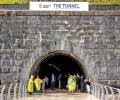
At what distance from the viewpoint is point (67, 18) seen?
18641mm

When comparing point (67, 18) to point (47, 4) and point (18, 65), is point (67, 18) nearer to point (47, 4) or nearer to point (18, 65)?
point (47, 4)

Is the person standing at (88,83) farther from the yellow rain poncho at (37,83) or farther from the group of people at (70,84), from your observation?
the yellow rain poncho at (37,83)

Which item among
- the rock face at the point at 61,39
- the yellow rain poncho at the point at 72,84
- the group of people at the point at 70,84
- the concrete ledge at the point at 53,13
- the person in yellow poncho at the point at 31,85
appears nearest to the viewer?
the person in yellow poncho at the point at 31,85

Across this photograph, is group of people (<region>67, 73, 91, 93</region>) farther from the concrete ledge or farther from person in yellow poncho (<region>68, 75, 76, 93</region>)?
the concrete ledge

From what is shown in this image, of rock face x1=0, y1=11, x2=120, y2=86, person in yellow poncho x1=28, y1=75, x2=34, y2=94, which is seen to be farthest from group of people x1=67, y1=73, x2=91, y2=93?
person in yellow poncho x1=28, y1=75, x2=34, y2=94

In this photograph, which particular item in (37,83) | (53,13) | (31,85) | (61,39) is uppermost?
(53,13)

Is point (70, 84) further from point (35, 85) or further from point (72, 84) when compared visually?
point (35, 85)

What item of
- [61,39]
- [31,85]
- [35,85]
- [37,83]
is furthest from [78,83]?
[31,85]

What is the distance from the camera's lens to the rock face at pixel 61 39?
60.1 ft

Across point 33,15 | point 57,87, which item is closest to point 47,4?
point 33,15

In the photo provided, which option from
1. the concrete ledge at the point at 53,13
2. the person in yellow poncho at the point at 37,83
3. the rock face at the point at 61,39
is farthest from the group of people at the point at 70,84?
the concrete ledge at the point at 53,13

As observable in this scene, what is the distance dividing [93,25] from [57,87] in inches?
226

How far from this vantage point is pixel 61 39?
60.8 ft

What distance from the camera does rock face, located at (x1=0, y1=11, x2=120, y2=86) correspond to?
60.1 feet
